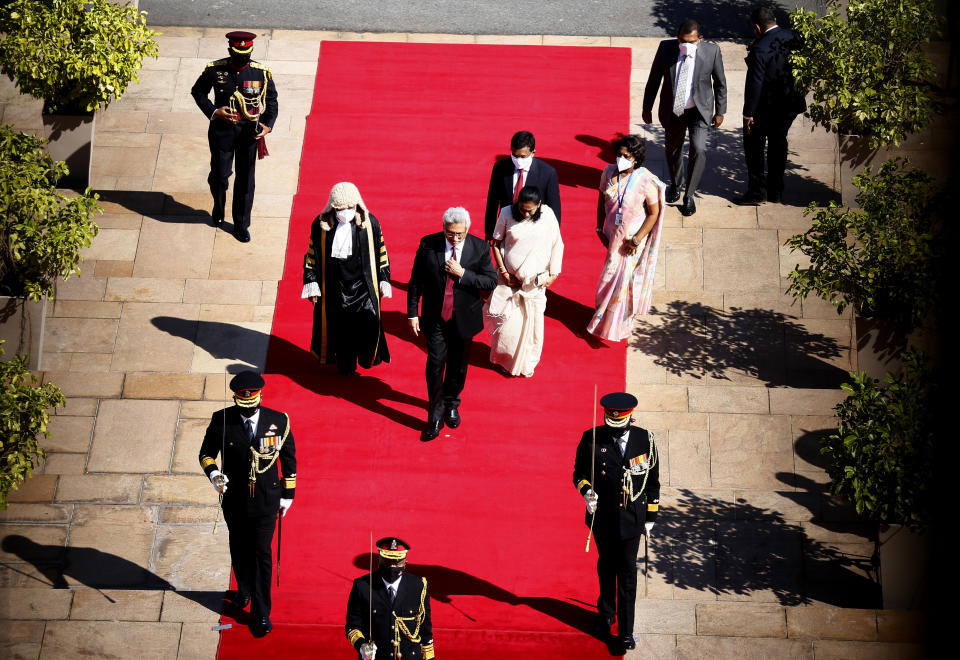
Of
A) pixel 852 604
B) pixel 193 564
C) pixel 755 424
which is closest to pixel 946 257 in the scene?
pixel 755 424

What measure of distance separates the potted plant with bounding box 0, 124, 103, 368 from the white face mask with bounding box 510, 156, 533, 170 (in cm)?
A: 354

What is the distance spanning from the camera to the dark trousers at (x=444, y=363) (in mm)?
11453

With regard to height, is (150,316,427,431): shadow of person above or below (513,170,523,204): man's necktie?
below

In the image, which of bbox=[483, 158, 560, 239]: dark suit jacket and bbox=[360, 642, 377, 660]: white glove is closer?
bbox=[360, 642, 377, 660]: white glove

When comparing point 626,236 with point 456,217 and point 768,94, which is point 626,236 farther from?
point 768,94

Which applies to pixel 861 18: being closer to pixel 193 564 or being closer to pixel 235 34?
pixel 235 34

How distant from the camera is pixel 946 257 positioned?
432 inches

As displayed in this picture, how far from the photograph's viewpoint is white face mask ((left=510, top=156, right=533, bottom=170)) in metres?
12.0

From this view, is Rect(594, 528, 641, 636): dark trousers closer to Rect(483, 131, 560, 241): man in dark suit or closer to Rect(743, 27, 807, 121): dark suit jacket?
Rect(483, 131, 560, 241): man in dark suit

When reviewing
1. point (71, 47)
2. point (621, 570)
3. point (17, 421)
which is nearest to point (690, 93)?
point (621, 570)

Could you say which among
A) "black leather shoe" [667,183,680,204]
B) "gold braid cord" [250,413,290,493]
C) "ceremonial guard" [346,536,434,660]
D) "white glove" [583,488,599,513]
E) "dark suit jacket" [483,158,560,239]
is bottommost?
"ceremonial guard" [346,536,434,660]

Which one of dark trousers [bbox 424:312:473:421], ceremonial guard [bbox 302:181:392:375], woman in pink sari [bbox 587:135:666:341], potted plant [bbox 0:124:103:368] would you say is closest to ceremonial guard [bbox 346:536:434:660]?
dark trousers [bbox 424:312:473:421]

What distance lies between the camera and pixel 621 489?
9789mm

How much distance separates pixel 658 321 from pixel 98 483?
5091 millimetres
